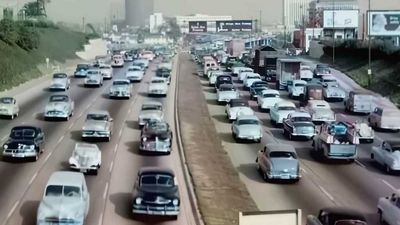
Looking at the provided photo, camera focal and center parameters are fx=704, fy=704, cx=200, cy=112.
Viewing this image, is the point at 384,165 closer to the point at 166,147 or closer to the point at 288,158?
the point at 288,158

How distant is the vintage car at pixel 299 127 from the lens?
1758 inches

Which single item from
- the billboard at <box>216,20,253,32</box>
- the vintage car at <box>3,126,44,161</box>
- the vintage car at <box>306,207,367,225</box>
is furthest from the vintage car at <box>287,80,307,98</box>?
the billboard at <box>216,20,253,32</box>

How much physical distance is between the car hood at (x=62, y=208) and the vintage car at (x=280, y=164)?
11.4 meters

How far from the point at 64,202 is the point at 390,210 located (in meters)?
11.3

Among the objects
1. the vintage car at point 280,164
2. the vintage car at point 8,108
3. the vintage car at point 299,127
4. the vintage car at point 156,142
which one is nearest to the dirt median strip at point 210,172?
the vintage car at point 156,142

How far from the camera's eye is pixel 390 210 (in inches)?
971

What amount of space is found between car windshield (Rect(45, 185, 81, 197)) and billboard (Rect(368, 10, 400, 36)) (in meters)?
79.0

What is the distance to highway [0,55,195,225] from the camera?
25.9 m

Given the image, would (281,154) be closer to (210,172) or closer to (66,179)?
(210,172)

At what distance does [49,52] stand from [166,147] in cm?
9395

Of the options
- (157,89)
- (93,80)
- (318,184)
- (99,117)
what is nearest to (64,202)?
(318,184)

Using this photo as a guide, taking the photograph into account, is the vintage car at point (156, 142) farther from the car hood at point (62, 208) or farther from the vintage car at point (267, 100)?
the vintage car at point (267, 100)

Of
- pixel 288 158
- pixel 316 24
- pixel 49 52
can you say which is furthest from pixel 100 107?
pixel 316 24

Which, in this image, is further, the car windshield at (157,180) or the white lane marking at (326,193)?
the white lane marking at (326,193)
